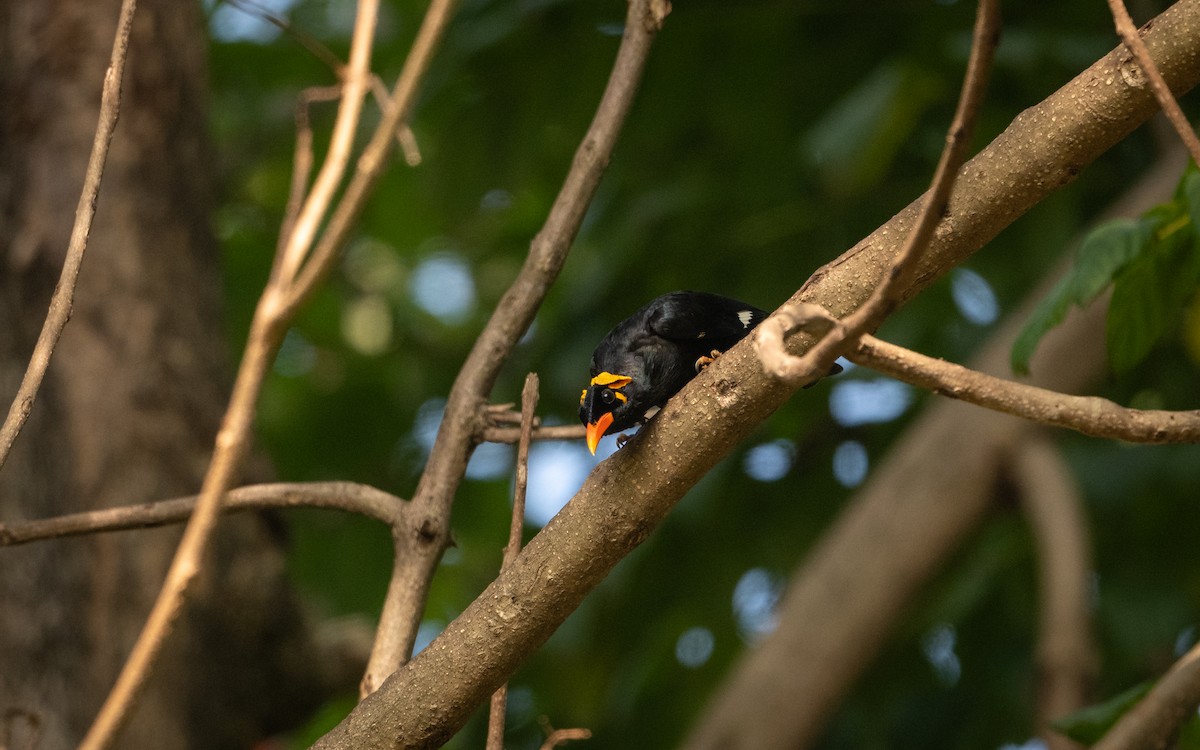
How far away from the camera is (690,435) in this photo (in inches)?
75.0

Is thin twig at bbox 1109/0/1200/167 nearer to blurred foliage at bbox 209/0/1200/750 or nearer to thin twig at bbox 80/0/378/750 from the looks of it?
thin twig at bbox 80/0/378/750

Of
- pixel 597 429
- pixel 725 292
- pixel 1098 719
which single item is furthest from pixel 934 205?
pixel 725 292

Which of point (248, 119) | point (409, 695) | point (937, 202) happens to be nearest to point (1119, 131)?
point (937, 202)

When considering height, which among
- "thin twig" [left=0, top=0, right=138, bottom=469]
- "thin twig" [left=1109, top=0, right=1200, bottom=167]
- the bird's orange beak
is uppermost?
"thin twig" [left=0, top=0, right=138, bottom=469]

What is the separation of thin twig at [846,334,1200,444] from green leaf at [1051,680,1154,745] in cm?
117

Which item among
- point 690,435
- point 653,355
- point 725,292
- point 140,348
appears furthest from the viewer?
point 725,292

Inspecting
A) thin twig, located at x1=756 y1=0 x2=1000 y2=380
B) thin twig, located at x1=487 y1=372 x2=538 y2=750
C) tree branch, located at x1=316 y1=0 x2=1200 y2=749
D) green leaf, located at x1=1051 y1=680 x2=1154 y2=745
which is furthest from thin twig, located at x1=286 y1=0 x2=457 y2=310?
green leaf, located at x1=1051 y1=680 x2=1154 y2=745

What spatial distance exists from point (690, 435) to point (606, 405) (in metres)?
0.67

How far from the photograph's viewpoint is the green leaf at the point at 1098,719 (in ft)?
9.58

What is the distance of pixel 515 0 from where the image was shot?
18.9 feet

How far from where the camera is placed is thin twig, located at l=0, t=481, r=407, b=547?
2.52 metres

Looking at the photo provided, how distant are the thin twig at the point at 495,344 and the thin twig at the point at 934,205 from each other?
48.8 inches

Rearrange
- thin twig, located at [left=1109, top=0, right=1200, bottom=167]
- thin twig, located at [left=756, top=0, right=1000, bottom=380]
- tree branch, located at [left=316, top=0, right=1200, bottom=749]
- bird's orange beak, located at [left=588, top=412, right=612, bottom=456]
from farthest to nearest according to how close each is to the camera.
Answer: bird's orange beak, located at [left=588, top=412, right=612, bottom=456] → tree branch, located at [left=316, top=0, right=1200, bottom=749] → thin twig, located at [left=1109, top=0, right=1200, bottom=167] → thin twig, located at [left=756, top=0, right=1000, bottom=380]

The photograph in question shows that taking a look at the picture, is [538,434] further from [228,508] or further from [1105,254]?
[1105,254]
